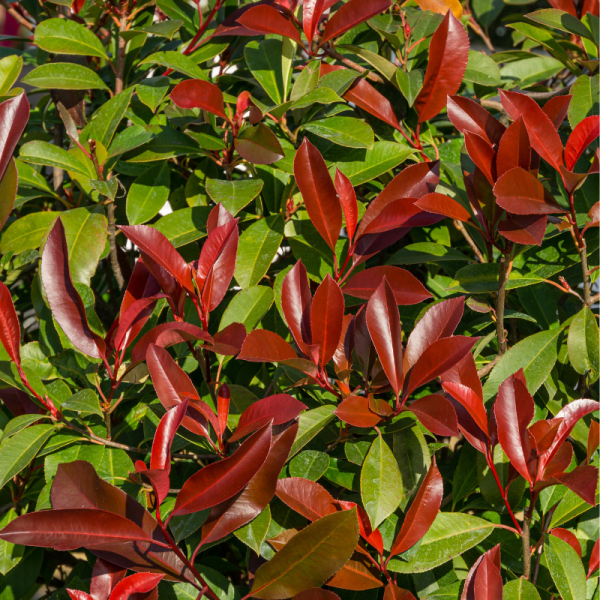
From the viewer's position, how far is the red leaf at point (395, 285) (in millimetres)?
882

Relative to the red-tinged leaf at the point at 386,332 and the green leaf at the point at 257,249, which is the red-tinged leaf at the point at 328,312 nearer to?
the red-tinged leaf at the point at 386,332

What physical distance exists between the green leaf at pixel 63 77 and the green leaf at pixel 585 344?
3.21 ft

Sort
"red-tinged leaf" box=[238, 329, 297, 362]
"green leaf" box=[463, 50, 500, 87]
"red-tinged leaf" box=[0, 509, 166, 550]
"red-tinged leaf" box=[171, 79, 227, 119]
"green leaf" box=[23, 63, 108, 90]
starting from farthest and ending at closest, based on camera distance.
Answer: "green leaf" box=[463, 50, 500, 87] → "green leaf" box=[23, 63, 108, 90] → "red-tinged leaf" box=[171, 79, 227, 119] → "red-tinged leaf" box=[238, 329, 297, 362] → "red-tinged leaf" box=[0, 509, 166, 550]

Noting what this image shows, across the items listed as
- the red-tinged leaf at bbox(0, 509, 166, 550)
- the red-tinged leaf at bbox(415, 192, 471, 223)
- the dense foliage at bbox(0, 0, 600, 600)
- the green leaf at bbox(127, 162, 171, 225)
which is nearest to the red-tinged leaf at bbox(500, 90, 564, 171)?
the dense foliage at bbox(0, 0, 600, 600)

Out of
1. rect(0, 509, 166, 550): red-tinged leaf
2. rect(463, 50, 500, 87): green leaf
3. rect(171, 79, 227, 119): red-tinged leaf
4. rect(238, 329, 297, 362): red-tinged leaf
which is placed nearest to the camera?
rect(0, 509, 166, 550): red-tinged leaf

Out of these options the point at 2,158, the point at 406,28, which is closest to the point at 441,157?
the point at 406,28

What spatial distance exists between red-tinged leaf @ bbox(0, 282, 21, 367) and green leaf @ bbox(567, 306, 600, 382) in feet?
2.73

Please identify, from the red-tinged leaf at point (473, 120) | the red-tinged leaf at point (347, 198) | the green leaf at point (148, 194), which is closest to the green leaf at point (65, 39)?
the green leaf at point (148, 194)

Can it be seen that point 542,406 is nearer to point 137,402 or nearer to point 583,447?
point 583,447

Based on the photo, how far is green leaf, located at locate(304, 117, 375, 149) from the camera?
100 cm

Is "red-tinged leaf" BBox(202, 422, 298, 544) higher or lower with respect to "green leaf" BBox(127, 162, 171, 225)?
lower

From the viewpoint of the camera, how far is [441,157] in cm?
116

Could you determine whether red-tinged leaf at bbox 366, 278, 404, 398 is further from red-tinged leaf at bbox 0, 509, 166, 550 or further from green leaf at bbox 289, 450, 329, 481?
red-tinged leaf at bbox 0, 509, 166, 550

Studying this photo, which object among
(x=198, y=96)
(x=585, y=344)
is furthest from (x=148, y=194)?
(x=585, y=344)
